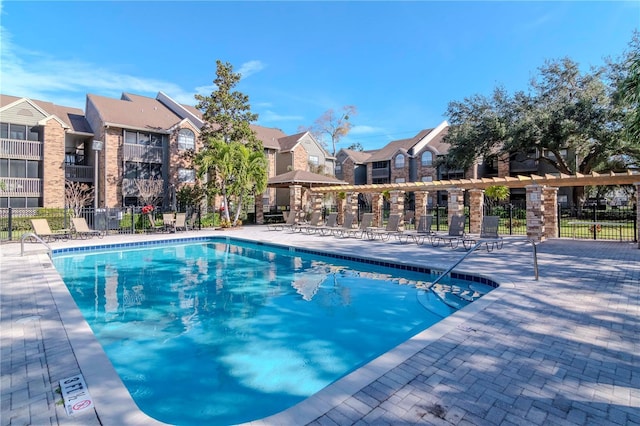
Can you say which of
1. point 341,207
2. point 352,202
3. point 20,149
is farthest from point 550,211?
point 20,149

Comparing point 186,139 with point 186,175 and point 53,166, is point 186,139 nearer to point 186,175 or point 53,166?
point 186,175

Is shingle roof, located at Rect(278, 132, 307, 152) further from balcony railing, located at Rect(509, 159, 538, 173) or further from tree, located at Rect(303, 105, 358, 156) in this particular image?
balcony railing, located at Rect(509, 159, 538, 173)

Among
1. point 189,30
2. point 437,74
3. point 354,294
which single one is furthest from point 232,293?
point 437,74

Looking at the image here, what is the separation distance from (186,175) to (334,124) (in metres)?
27.4

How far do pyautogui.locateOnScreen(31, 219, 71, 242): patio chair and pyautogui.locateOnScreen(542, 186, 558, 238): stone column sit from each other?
64.0 ft

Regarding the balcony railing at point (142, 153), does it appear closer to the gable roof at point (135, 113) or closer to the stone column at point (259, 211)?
the gable roof at point (135, 113)

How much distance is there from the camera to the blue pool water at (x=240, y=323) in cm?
398

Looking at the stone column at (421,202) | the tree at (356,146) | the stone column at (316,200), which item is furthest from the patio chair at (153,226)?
the tree at (356,146)

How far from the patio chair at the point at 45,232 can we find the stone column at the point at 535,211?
18594 millimetres

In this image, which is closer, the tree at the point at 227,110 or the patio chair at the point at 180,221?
the patio chair at the point at 180,221

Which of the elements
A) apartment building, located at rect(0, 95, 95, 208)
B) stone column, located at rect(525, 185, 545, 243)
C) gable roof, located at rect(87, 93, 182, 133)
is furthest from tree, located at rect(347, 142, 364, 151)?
stone column, located at rect(525, 185, 545, 243)

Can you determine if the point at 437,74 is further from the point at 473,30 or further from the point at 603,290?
the point at 603,290

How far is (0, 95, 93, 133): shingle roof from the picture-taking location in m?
24.1

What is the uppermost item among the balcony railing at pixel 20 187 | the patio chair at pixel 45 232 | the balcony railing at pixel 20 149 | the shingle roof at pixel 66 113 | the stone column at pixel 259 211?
the shingle roof at pixel 66 113
